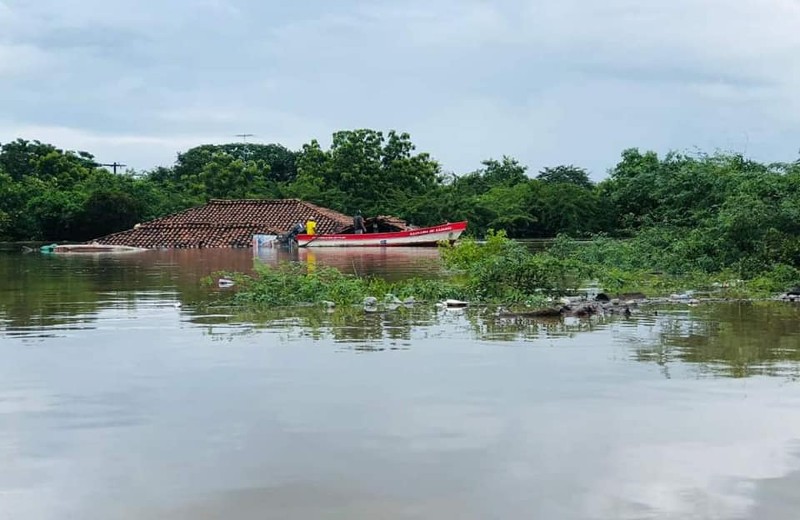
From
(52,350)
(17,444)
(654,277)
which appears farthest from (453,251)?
(17,444)

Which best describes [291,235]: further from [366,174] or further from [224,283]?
[224,283]

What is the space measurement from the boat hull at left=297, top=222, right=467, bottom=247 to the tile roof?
3605 mm

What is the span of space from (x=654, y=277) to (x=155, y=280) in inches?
A: 376

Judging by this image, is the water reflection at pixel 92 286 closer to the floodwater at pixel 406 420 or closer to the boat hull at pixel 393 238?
the floodwater at pixel 406 420

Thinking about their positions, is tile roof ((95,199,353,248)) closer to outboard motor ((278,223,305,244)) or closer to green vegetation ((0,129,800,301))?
outboard motor ((278,223,305,244))

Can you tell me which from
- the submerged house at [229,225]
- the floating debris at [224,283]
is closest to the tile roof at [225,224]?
the submerged house at [229,225]

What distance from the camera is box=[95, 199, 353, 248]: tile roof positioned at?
43.7 metres

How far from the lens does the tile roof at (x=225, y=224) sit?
1720 inches

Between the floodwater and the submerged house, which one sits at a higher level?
the submerged house

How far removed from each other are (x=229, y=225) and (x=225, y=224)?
0.35 meters

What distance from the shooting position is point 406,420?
5730 millimetres

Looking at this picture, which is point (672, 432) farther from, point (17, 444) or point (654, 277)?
point (654, 277)

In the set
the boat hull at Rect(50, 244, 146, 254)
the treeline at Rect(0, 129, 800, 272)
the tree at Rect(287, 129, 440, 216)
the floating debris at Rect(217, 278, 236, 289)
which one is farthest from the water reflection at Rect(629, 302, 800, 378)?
the tree at Rect(287, 129, 440, 216)

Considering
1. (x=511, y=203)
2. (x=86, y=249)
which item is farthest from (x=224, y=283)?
(x=511, y=203)
